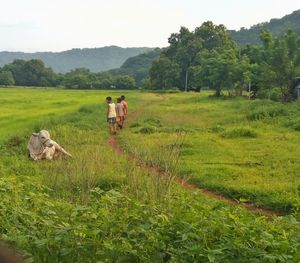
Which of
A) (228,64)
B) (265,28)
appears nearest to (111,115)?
(228,64)

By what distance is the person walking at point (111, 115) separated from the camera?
62.4 feet

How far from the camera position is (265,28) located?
10175 centimetres

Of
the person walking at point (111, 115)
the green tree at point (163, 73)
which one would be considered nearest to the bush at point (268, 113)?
the person walking at point (111, 115)

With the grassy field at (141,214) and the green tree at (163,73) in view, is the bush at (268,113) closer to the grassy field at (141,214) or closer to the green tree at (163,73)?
the grassy field at (141,214)

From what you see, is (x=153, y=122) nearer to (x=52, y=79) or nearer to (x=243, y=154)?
(x=243, y=154)

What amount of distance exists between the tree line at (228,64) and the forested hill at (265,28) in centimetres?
2483

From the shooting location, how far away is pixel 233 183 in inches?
419

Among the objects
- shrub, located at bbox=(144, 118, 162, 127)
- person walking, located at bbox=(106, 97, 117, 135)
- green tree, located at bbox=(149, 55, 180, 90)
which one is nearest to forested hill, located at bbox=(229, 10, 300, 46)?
green tree, located at bbox=(149, 55, 180, 90)

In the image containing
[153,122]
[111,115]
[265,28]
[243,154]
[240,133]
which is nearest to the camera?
[243,154]

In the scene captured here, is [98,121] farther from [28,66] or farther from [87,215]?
[28,66]

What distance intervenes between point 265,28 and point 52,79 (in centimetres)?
4582

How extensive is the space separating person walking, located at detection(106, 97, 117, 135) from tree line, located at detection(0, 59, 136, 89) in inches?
2682

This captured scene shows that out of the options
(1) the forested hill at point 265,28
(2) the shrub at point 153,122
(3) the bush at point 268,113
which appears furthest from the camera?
(1) the forested hill at point 265,28

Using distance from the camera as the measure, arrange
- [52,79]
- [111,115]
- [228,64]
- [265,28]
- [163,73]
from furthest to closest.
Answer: [265,28], [52,79], [163,73], [228,64], [111,115]
